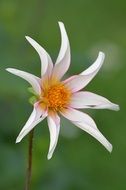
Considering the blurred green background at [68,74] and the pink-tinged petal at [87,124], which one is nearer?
the pink-tinged petal at [87,124]

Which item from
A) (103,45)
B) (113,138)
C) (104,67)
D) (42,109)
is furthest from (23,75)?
(103,45)

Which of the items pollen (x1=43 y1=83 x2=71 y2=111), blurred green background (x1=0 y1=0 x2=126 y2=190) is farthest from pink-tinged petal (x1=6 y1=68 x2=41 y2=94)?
blurred green background (x1=0 y1=0 x2=126 y2=190)

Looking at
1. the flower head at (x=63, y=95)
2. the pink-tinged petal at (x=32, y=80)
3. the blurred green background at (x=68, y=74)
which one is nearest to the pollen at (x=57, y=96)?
the flower head at (x=63, y=95)

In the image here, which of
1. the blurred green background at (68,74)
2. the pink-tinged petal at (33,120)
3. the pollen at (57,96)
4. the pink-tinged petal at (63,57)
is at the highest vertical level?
the pink-tinged petal at (63,57)

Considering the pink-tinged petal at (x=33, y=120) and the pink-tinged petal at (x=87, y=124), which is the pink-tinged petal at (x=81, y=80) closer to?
the pink-tinged petal at (x=87, y=124)

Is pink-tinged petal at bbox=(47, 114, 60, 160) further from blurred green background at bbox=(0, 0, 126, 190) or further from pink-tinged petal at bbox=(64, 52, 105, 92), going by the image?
blurred green background at bbox=(0, 0, 126, 190)

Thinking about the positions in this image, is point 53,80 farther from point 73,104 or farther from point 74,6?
point 74,6

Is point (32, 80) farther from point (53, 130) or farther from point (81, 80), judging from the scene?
point (81, 80)
